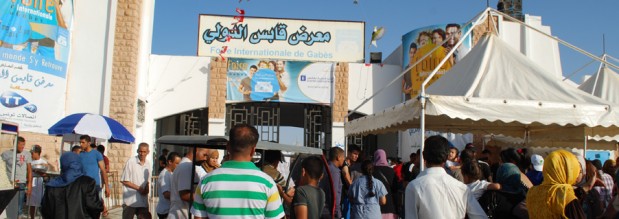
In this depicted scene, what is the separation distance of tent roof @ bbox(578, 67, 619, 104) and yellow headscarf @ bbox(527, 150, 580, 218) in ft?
28.9

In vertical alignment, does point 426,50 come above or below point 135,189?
above

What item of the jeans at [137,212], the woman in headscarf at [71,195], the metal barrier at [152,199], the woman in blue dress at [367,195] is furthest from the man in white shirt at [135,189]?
the metal barrier at [152,199]

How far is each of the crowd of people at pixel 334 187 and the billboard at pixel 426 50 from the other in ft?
28.3

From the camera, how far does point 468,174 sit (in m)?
5.09

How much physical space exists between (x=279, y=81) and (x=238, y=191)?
15.0 metres

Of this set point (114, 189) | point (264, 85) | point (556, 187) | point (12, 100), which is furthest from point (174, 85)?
point (556, 187)

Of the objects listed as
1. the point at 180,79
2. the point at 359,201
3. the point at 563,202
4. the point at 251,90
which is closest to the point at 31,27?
the point at 180,79

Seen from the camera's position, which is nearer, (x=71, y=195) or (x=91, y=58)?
(x=71, y=195)

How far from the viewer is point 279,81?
59.5 ft

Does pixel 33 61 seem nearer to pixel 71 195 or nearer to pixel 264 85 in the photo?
pixel 264 85

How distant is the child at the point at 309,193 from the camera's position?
15.6 feet

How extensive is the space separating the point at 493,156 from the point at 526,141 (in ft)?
7.12

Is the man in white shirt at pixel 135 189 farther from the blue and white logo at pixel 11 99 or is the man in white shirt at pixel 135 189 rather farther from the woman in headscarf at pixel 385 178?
the blue and white logo at pixel 11 99

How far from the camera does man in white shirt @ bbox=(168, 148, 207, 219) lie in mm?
5672
